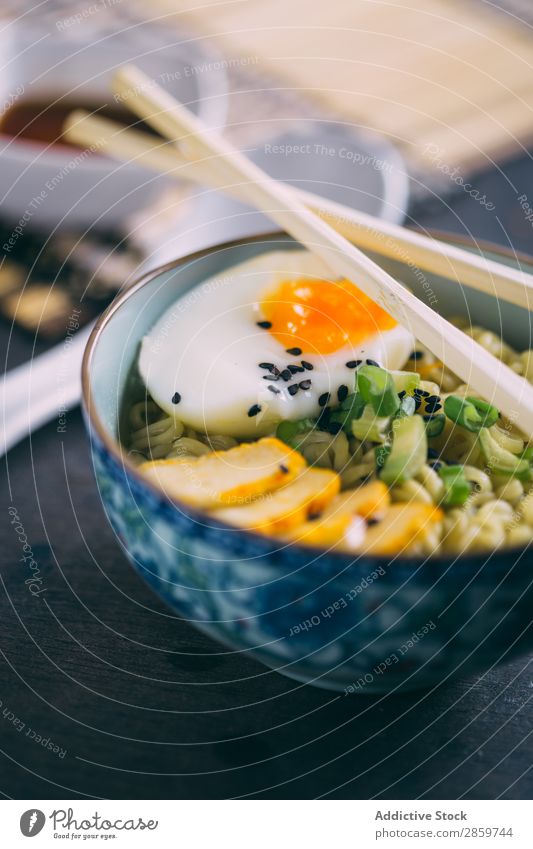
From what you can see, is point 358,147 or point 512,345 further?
point 358,147

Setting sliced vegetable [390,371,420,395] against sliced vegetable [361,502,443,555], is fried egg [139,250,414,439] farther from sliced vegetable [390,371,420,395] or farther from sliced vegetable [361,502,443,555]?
sliced vegetable [361,502,443,555]

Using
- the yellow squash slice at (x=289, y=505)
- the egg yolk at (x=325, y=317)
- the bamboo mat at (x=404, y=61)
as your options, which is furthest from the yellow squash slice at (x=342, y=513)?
the bamboo mat at (x=404, y=61)

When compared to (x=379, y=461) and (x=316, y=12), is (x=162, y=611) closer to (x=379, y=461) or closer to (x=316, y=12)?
(x=379, y=461)

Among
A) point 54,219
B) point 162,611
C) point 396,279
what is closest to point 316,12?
point 54,219

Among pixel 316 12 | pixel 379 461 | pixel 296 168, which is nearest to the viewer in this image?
pixel 379 461

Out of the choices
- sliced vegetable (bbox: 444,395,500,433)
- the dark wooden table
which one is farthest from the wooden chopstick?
Result: the dark wooden table
